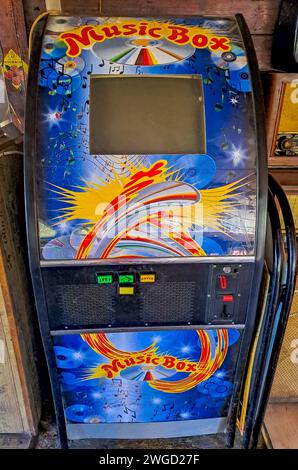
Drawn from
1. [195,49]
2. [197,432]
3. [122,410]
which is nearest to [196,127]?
[195,49]

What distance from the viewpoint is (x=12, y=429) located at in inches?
71.1

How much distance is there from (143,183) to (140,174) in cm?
3

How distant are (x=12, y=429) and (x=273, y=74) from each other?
2.13 meters

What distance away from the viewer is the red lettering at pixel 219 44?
1.34m

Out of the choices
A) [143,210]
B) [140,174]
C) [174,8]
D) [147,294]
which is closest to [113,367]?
[147,294]

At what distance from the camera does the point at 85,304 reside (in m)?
1.35

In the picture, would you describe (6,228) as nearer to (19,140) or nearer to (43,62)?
(19,140)

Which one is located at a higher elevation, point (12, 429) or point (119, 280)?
point (119, 280)

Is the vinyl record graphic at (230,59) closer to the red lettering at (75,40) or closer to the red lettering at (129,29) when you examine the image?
the red lettering at (129,29)

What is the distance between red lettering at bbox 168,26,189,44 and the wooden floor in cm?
186

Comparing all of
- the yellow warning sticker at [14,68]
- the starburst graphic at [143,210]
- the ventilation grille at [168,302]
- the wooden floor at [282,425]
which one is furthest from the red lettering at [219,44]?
Result: the wooden floor at [282,425]

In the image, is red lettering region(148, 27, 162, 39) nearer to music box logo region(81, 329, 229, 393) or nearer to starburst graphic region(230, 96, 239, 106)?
starburst graphic region(230, 96, 239, 106)

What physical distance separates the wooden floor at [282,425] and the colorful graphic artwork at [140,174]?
3.72 ft
